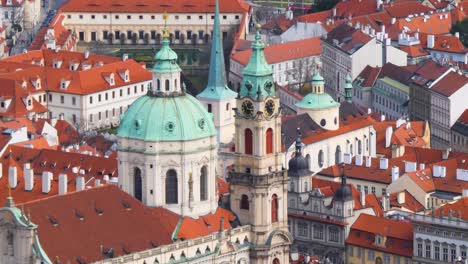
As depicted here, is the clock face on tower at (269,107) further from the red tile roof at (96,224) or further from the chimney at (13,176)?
the chimney at (13,176)

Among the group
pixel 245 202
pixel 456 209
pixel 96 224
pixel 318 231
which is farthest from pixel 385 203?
pixel 96 224

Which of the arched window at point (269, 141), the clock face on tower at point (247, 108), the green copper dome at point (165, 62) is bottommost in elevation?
the arched window at point (269, 141)

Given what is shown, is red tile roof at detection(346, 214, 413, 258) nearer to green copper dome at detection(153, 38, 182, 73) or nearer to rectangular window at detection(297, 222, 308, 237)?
rectangular window at detection(297, 222, 308, 237)

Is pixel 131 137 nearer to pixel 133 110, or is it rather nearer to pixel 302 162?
pixel 133 110

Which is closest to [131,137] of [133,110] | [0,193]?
[133,110]

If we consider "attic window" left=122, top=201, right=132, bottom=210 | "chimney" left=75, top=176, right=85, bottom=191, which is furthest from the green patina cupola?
"chimney" left=75, top=176, right=85, bottom=191

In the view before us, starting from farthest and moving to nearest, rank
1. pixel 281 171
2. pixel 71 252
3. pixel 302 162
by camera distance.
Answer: pixel 302 162
pixel 281 171
pixel 71 252

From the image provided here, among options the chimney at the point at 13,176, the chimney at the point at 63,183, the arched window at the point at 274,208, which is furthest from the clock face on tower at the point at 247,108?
the chimney at the point at 13,176
